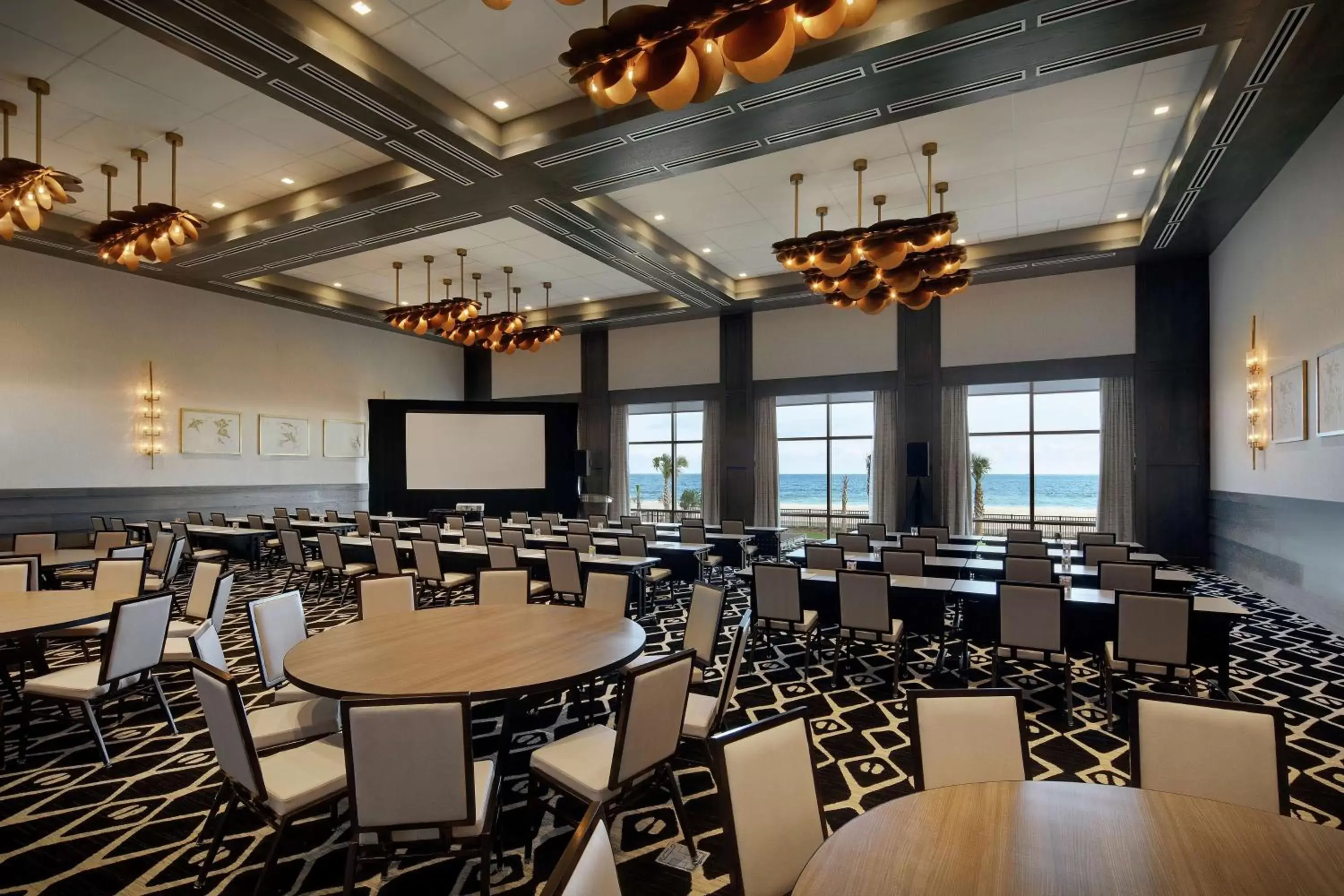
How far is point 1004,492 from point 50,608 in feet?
139

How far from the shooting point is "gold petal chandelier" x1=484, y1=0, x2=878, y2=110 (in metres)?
Result: 3.18

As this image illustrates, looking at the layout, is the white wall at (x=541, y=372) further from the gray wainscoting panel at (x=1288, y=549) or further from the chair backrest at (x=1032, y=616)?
the chair backrest at (x=1032, y=616)

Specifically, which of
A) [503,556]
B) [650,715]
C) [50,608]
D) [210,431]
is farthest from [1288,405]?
[210,431]

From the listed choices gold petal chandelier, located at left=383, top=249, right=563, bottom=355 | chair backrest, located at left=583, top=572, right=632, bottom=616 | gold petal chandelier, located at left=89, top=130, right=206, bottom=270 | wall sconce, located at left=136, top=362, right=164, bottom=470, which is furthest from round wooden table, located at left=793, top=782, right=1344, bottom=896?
wall sconce, located at left=136, top=362, right=164, bottom=470

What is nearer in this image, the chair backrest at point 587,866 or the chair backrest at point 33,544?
the chair backrest at point 587,866

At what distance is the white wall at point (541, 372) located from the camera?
1620 cm

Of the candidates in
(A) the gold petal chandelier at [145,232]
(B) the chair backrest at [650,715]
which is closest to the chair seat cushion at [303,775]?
(B) the chair backrest at [650,715]

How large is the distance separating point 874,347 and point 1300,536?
6.89 metres

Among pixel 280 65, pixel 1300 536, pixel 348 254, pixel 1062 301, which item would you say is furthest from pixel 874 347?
pixel 280 65

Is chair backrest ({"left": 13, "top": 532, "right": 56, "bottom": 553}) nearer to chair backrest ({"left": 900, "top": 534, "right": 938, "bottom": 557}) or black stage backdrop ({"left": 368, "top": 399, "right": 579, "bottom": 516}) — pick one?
black stage backdrop ({"left": 368, "top": 399, "right": 579, "bottom": 516})

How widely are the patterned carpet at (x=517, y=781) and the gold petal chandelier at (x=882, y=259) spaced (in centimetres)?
367

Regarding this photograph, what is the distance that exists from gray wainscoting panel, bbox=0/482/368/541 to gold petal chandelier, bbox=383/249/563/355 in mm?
4699

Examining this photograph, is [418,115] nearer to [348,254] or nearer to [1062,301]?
[348,254]

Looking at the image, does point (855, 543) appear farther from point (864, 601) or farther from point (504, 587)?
point (504, 587)
